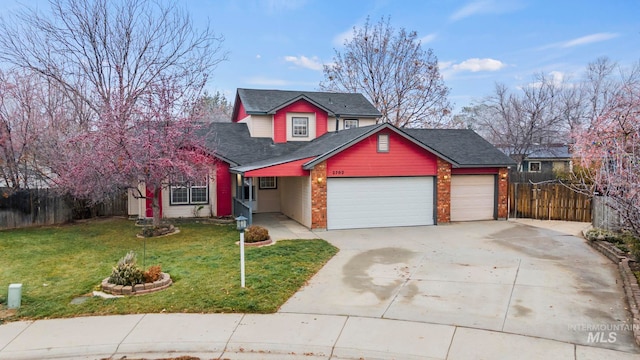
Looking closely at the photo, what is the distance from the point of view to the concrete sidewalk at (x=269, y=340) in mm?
5156

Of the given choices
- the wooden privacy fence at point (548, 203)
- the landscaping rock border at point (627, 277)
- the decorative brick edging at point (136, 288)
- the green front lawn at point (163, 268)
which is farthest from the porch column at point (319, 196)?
the wooden privacy fence at point (548, 203)

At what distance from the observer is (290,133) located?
2106 cm

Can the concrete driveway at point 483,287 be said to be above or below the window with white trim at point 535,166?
below

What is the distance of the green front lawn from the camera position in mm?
6875

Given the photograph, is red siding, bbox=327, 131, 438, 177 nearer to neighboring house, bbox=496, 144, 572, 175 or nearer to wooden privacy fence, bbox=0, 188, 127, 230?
wooden privacy fence, bbox=0, 188, 127, 230

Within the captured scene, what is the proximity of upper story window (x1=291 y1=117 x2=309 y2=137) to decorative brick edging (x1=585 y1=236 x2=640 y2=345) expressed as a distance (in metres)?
13.8

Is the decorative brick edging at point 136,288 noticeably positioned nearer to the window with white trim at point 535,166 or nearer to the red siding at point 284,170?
the red siding at point 284,170

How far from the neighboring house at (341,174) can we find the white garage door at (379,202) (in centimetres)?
4

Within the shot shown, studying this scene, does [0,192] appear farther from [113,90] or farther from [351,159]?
[351,159]

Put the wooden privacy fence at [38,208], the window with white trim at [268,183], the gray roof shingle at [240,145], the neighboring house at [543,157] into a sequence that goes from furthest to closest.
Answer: the neighboring house at [543,157], the window with white trim at [268,183], the gray roof shingle at [240,145], the wooden privacy fence at [38,208]

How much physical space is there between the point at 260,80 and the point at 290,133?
56.2 feet

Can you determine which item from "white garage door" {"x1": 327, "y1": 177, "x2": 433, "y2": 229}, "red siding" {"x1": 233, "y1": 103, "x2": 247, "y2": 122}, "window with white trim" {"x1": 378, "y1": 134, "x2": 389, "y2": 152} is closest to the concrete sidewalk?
"white garage door" {"x1": 327, "y1": 177, "x2": 433, "y2": 229}

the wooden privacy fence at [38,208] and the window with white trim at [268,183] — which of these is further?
the window with white trim at [268,183]

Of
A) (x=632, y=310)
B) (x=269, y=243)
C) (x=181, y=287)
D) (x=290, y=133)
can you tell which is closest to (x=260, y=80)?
(x=290, y=133)
